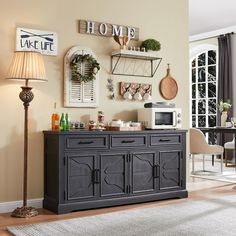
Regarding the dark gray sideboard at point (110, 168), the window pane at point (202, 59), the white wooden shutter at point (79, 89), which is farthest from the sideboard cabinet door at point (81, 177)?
the window pane at point (202, 59)

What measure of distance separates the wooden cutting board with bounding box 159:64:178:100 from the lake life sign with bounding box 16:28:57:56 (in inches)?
61.3

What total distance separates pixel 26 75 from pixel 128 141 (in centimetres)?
133

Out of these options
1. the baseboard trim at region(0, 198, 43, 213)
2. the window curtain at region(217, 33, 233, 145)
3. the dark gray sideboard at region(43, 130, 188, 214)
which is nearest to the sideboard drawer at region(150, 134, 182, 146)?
the dark gray sideboard at region(43, 130, 188, 214)

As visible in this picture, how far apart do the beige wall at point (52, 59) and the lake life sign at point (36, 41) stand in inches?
2.4

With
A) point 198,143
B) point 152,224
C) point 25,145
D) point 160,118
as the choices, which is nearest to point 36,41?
point 25,145

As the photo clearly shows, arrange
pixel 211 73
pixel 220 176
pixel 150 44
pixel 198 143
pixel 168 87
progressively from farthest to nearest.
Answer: pixel 211 73 < pixel 198 143 < pixel 220 176 < pixel 168 87 < pixel 150 44

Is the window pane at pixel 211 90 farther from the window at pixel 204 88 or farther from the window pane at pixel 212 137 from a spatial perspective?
the window pane at pixel 212 137

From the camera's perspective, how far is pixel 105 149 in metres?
4.61

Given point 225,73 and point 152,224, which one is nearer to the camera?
point 152,224

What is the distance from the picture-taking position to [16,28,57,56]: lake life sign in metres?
4.58

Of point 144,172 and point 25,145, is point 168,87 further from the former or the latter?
point 25,145

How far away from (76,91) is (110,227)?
1732 millimetres

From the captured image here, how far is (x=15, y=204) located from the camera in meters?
4.55

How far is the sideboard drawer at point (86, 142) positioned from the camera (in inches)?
173
